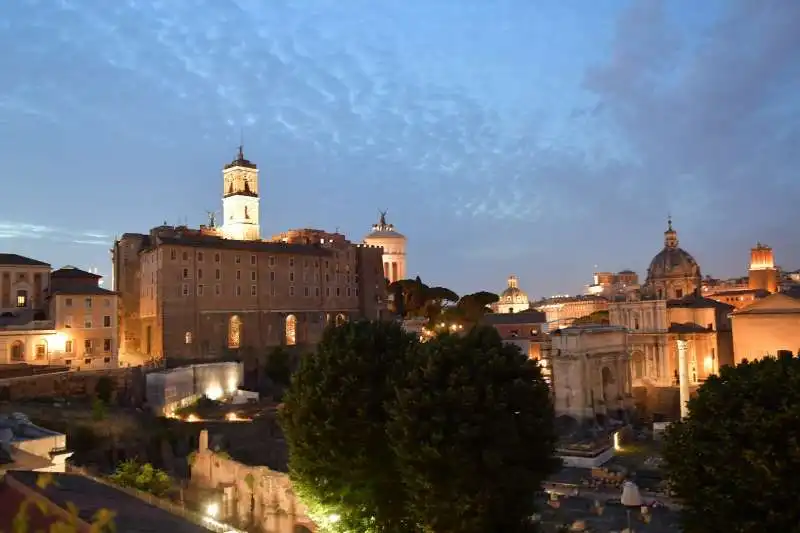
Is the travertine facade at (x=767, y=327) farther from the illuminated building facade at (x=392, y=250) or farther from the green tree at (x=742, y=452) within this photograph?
the illuminated building facade at (x=392, y=250)

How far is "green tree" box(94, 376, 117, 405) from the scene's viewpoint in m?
51.7

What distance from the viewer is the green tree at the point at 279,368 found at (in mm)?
65812

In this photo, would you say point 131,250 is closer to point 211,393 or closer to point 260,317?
point 260,317

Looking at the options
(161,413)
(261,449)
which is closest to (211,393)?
Result: (161,413)

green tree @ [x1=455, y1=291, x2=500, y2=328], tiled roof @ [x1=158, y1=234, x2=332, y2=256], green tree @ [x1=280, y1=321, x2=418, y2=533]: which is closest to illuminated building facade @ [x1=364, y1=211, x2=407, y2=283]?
green tree @ [x1=455, y1=291, x2=500, y2=328]

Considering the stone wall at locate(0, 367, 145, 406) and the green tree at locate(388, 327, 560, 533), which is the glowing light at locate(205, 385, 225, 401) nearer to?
the stone wall at locate(0, 367, 145, 406)

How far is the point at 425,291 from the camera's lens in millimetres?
102812

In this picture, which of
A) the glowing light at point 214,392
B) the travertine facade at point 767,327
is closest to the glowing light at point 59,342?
the glowing light at point 214,392

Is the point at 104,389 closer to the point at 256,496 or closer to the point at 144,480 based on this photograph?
the point at 144,480

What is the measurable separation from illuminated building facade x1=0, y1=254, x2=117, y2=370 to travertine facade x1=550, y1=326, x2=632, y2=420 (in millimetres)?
39472

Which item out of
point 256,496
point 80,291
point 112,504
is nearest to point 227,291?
point 80,291

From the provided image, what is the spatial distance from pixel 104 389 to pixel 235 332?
19.3 metres

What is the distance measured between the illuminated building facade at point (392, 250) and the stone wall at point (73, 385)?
6244 centimetres

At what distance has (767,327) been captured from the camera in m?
57.7
